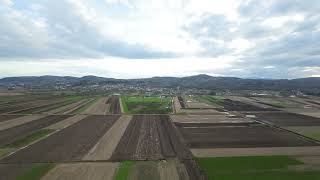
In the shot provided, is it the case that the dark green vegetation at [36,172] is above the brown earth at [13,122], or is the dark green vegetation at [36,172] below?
above

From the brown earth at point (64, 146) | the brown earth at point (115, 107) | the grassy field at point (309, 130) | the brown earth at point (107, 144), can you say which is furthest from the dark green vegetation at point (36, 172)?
the brown earth at point (115, 107)

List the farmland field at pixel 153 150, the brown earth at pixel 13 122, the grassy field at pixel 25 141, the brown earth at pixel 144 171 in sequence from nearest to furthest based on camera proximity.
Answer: the brown earth at pixel 144 171
the farmland field at pixel 153 150
the grassy field at pixel 25 141
the brown earth at pixel 13 122

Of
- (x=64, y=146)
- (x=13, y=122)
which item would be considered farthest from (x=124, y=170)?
(x=13, y=122)

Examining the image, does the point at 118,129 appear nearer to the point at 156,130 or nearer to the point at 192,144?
the point at 156,130

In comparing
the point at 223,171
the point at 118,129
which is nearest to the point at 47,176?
the point at 223,171

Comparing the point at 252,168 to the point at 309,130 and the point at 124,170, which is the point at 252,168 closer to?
the point at 124,170

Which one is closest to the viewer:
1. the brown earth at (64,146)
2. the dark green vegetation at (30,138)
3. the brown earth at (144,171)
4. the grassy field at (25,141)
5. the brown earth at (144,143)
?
the brown earth at (144,171)

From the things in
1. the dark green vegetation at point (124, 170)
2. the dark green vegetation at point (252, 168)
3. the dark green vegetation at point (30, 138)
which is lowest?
the dark green vegetation at point (30, 138)

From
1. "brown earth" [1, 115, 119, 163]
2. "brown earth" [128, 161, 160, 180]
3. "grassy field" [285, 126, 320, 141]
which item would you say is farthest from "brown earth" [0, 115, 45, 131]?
"grassy field" [285, 126, 320, 141]

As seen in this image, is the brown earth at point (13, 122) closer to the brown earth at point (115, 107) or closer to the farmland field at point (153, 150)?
the farmland field at point (153, 150)
